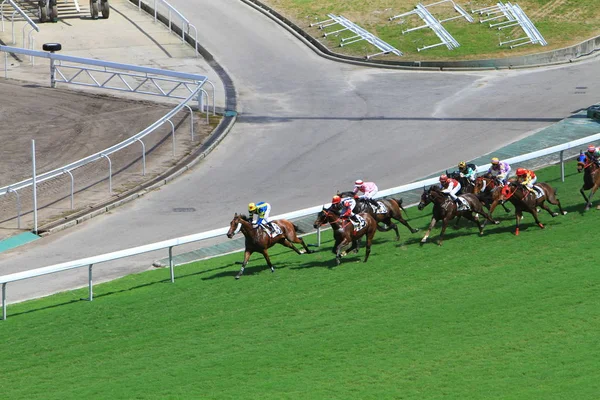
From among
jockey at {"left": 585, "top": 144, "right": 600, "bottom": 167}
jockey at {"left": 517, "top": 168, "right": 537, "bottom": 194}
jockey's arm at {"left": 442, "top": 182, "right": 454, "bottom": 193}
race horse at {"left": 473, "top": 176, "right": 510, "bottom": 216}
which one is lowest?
race horse at {"left": 473, "top": 176, "right": 510, "bottom": 216}

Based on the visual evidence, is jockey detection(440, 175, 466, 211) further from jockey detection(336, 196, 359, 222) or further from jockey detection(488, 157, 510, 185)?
jockey detection(336, 196, 359, 222)

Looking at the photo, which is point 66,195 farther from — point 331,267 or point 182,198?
point 331,267

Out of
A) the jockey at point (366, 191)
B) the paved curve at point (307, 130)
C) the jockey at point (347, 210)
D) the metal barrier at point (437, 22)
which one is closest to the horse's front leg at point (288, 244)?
the jockey at point (347, 210)

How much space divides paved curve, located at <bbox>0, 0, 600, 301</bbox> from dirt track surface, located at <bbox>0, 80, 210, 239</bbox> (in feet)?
3.97

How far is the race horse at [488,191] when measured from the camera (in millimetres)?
22234

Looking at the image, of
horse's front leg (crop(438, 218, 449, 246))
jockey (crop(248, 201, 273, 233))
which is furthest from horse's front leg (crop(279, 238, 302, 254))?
horse's front leg (crop(438, 218, 449, 246))

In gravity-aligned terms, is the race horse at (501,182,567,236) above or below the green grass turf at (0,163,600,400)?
above

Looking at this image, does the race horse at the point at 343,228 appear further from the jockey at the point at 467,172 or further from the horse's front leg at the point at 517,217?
the horse's front leg at the point at 517,217

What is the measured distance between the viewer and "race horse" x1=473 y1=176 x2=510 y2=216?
22.2 metres

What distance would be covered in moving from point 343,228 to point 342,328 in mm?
3448

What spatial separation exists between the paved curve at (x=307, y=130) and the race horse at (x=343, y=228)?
15.9ft

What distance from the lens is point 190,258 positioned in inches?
904

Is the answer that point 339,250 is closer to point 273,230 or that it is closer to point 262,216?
point 273,230

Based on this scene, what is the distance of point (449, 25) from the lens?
1724 inches
